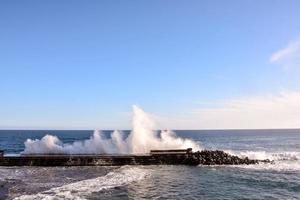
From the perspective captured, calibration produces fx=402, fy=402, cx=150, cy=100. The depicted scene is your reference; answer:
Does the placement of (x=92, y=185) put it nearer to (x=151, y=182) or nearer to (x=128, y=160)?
(x=151, y=182)

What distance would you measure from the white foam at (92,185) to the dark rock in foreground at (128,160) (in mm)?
3666

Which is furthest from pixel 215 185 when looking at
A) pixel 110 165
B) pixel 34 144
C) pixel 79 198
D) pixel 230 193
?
pixel 34 144

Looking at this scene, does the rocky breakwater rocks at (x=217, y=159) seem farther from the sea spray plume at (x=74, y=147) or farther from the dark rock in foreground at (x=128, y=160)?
the sea spray plume at (x=74, y=147)

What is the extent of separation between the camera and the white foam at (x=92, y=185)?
24.2 m

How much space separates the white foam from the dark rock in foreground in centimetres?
367

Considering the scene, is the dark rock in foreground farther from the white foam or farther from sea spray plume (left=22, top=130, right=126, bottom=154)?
sea spray plume (left=22, top=130, right=126, bottom=154)

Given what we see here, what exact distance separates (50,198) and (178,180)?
35.9 feet

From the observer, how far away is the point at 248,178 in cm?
3269

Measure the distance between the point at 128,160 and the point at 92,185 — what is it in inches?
485

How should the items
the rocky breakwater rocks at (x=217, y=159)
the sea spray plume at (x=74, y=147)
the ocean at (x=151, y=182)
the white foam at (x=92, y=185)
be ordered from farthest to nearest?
the sea spray plume at (x=74, y=147) → the rocky breakwater rocks at (x=217, y=159) → the ocean at (x=151, y=182) → the white foam at (x=92, y=185)

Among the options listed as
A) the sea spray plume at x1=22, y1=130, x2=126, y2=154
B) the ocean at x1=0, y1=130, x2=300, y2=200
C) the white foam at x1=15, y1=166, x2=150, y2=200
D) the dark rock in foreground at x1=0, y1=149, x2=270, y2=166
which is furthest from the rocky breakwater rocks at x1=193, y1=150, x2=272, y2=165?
the sea spray plume at x1=22, y1=130, x2=126, y2=154

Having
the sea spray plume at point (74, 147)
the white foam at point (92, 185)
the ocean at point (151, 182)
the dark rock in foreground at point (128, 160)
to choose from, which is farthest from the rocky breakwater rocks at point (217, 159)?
the sea spray plume at point (74, 147)

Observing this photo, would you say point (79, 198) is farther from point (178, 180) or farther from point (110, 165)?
point (110, 165)

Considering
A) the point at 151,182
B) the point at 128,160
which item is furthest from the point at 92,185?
the point at 128,160
